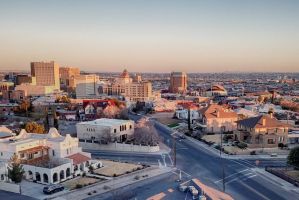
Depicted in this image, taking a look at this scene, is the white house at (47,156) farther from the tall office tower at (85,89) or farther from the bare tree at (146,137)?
the tall office tower at (85,89)

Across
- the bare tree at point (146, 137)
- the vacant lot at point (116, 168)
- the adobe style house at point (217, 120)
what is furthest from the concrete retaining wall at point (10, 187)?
the adobe style house at point (217, 120)

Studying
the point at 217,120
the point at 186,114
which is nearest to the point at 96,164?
the point at 217,120

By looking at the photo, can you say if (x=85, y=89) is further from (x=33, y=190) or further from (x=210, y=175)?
(x=33, y=190)

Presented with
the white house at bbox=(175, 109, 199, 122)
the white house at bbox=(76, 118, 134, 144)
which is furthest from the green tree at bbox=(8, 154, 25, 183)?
the white house at bbox=(175, 109, 199, 122)

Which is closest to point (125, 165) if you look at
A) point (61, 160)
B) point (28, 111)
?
point (61, 160)

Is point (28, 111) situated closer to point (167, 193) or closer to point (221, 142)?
point (221, 142)
